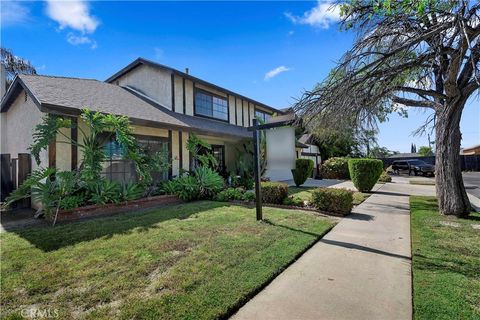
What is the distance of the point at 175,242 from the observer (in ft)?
16.0

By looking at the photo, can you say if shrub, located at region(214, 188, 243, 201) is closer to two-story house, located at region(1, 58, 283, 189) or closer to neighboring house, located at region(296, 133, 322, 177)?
two-story house, located at region(1, 58, 283, 189)

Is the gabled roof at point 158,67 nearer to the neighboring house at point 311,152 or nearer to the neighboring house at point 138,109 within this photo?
the neighboring house at point 138,109

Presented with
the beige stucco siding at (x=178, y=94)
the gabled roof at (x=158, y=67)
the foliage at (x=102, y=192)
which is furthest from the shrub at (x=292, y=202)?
the beige stucco siding at (x=178, y=94)

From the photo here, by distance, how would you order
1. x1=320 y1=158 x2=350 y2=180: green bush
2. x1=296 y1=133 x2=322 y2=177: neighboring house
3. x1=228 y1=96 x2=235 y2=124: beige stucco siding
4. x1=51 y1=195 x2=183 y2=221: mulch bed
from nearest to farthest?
x1=51 y1=195 x2=183 y2=221: mulch bed → x1=228 y1=96 x2=235 y2=124: beige stucco siding → x1=320 y1=158 x2=350 y2=180: green bush → x1=296 y1=133 x2=322 y2=177: neighboring house

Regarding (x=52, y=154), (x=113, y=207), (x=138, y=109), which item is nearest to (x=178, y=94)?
(x=138, y=109)

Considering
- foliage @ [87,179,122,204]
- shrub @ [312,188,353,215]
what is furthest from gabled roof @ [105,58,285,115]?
foliage @ [87,179,122,204]

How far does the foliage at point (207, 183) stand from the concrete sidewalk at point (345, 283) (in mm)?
5788

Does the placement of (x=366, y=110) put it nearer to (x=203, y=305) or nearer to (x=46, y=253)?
(x=203, y=305)

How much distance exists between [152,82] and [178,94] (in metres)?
1.82

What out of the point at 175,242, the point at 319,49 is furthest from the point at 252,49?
the point at 175,242

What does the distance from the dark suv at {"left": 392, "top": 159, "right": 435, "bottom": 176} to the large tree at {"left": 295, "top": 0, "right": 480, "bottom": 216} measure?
76.6 ft
